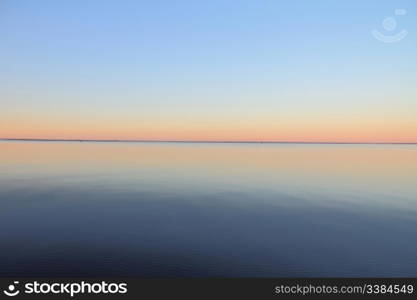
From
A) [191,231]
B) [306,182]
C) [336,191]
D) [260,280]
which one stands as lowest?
[260,280]

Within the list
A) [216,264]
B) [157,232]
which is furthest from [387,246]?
[157,232]

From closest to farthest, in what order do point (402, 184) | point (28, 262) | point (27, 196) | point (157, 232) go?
point (28, 262) → point (157, 232) → point (27, 196) → point (402, 184)

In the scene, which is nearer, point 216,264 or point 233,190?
point 216,264

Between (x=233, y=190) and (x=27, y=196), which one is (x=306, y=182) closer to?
(x=233, y=190)

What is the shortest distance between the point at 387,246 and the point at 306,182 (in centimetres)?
2677

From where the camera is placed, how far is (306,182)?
46.4 meters

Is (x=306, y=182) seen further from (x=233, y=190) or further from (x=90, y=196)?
(x=90, y=196)

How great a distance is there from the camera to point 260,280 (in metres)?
10.8

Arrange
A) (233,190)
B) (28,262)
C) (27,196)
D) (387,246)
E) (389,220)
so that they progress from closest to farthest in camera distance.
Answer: (28,262) < (387,246) < (389,220) < (27,196) < (233,190)

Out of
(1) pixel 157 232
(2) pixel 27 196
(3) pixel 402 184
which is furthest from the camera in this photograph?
(3) pixel 402 184

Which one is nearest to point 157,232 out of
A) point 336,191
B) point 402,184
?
point 336,191

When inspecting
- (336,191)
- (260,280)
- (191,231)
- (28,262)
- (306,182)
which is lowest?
(260,280)

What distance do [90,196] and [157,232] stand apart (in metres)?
16.3

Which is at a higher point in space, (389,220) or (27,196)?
(27,196)
